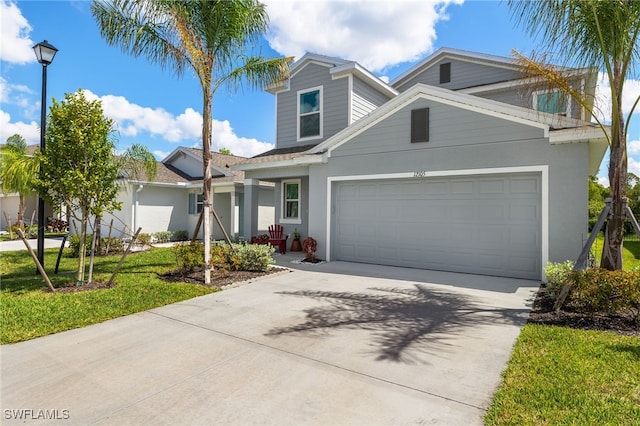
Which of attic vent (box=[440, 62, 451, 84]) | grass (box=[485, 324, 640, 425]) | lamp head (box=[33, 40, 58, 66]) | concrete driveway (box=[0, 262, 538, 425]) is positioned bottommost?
concrete driveway (box=[0, 262, 538, 425])

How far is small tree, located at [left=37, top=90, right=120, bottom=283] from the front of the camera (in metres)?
6.73

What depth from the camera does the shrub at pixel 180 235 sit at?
723 inches

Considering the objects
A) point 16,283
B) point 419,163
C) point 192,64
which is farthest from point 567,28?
point 16,283

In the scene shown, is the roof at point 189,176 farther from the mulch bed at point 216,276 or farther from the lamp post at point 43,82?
the lamp post at point 43,82

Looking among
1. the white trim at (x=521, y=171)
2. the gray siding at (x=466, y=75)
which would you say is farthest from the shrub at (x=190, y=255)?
the gray siding at (x=466, y=75)

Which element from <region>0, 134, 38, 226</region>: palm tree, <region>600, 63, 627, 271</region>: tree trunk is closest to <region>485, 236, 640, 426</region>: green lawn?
<region>600, 63, 627, 271</region>: tree trunk

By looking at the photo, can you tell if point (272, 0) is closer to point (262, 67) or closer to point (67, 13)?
point (262, 67)

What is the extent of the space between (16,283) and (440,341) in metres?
8.95

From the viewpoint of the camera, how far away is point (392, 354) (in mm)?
3980

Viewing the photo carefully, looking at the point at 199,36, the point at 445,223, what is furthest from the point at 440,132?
the point at 199,36

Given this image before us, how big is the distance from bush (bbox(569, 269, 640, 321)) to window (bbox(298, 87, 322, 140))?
9.93 meters

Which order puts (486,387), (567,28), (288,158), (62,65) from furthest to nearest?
(288,158) < (62,65) < (567,28) < (486,387)

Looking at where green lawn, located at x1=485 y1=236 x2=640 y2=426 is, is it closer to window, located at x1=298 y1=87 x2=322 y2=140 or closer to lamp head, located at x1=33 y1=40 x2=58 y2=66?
lamp head, located at x1=33 y1=40 x2=58 y2=66

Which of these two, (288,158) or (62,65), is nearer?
(62,65)
